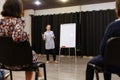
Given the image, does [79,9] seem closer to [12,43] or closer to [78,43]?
[78,43]

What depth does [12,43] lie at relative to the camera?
7.47 feet

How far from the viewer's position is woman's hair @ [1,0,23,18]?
2438mm

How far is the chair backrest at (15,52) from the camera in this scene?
2262 millimetres

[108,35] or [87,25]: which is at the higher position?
[87,25]

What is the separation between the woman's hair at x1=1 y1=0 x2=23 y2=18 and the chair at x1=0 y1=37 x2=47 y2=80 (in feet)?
1.12

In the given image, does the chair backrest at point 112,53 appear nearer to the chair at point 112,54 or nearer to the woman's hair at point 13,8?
the chair at point 112,54

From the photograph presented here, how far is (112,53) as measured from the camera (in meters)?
2.05

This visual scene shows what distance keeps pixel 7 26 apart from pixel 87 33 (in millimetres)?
8924

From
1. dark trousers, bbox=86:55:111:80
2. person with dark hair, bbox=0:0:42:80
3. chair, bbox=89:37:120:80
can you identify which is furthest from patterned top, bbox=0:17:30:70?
chair, bbox=89:37:120:80

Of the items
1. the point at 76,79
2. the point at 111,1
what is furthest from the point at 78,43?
the point at 76,79

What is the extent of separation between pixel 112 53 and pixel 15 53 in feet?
3.17

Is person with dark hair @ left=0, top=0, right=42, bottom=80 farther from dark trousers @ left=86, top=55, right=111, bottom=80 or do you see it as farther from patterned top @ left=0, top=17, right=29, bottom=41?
dark trousers @ left=86, top=55, right=111, bottom=80

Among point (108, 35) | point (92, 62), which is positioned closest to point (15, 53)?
point (92, 62)

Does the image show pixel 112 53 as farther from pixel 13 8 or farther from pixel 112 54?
pixel 13 8
